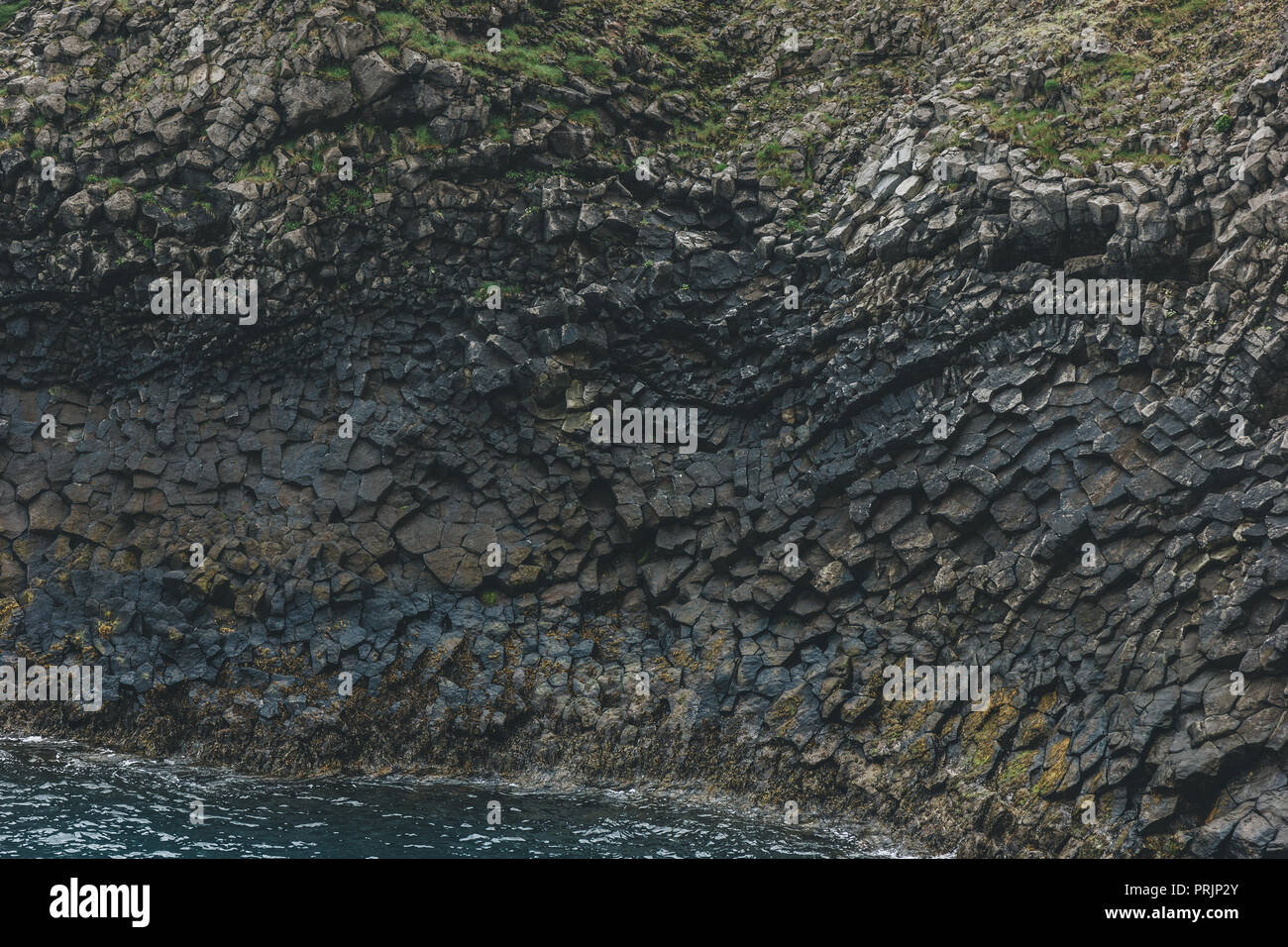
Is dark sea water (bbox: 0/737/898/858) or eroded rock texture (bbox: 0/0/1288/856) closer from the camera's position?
dark sea water (bbox: 0/737/898/858)

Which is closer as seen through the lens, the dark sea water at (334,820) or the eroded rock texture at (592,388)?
the dark sea water at (334,820)

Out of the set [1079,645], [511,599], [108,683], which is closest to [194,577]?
[108,683]

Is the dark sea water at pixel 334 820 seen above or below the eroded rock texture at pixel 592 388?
below

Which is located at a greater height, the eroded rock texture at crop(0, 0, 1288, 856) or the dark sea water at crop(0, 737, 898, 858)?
the eroded rock texture at crop(0, 0, 1288, 856)

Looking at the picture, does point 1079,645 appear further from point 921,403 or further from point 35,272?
point 35,272

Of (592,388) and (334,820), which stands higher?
(592,388)
